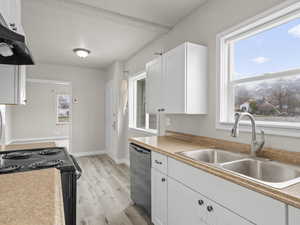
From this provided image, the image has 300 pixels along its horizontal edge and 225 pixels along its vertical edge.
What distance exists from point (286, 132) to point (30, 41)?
161 inches

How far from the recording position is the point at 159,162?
184 cm

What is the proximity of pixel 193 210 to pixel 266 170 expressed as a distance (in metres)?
0.64

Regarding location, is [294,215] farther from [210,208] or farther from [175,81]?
[175,81]

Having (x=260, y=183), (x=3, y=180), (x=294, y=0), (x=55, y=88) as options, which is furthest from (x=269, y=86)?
(x=55, y=88)

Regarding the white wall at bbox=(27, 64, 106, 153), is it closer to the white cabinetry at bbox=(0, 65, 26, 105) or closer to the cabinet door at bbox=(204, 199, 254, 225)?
the white cabinetry at bbox=(0, 65, 26, 105)

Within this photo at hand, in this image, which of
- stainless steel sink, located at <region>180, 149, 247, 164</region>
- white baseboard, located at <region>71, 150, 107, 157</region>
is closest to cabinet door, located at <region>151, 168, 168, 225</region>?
stainless steel sink, located at <region>180, 149, 247, 164</region>

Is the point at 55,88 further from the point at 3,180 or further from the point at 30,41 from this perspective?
the point at 3,180

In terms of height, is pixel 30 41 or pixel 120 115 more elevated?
pixel 30 41

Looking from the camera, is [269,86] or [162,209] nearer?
[269,86]

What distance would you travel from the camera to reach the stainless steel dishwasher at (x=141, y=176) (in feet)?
6.84

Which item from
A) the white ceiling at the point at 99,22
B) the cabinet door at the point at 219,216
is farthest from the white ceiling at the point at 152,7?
the cabinet door at the point at 219,216

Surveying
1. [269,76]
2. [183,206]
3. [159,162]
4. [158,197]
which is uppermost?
[269,76]

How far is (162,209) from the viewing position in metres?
1.81

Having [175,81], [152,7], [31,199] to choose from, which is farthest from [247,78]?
[31,199]
